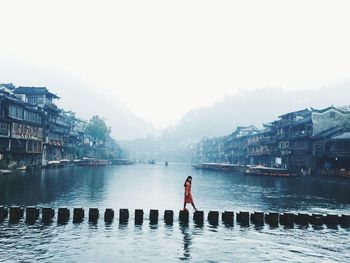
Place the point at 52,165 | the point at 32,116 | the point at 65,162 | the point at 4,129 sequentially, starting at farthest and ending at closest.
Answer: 1. the point at 65,162
2. the point at 52,165
3. the point at 32,116
4. the point at 4,129

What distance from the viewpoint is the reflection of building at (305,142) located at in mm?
69438

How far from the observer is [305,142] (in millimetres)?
79688

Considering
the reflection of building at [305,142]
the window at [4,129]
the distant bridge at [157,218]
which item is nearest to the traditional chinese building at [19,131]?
the window at [4,129]

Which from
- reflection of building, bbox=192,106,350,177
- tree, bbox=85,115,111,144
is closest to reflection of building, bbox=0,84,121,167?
tree, bbox=85,115,111,144

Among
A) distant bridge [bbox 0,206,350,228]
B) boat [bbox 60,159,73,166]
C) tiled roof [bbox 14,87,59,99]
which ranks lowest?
distant bridge [bbox 0,206,350,228]

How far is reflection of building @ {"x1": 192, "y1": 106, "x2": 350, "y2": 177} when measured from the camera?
69438 mm

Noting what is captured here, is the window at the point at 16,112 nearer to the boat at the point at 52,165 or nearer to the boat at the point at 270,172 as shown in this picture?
the boat at the point at 52,165

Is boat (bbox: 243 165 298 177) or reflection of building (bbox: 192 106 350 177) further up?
reflection of building (bbox: 192 106 350 177)

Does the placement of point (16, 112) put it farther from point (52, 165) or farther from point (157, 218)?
point (157, 218)

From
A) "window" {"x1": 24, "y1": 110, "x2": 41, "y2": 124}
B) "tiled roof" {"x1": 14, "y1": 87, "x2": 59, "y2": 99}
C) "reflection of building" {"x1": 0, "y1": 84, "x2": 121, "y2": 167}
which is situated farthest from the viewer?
"tiled roof" {"x1": 14, "y1": 87, "x2": 59, "y2": 99}

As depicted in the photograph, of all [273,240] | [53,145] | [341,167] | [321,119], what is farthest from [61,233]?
[53,145]

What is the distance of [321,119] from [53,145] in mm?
66020

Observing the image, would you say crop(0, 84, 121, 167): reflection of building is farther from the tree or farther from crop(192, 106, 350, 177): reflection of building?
crop(192, 106, 350, 177): reflection of building

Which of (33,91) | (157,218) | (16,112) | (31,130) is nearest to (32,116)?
(31,130)
